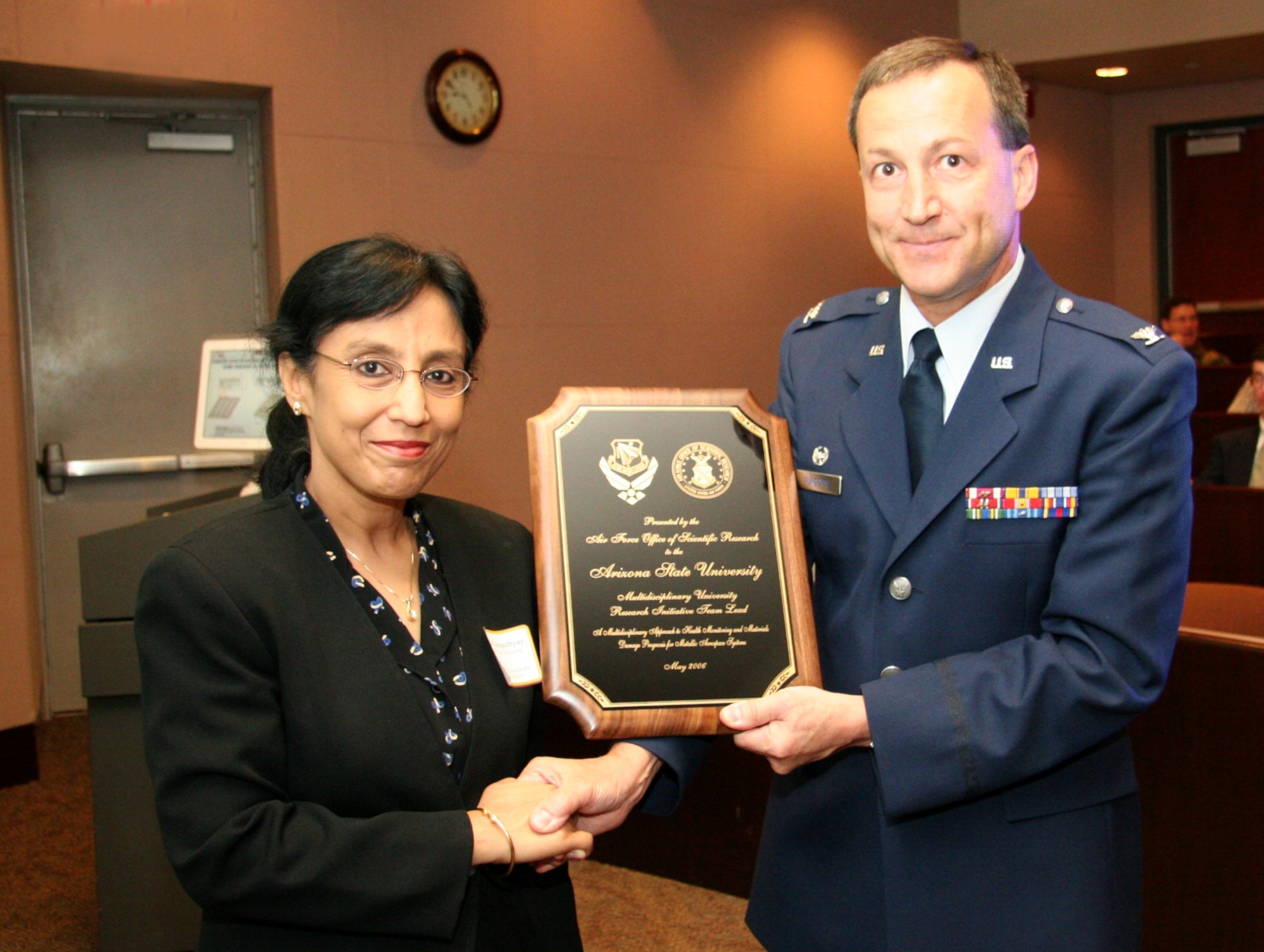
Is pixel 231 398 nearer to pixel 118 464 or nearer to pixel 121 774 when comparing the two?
pixel 121 774

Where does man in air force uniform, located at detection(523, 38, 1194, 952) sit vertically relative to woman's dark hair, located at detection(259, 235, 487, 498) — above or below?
below

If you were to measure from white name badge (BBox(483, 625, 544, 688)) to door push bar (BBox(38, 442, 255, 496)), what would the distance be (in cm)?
395

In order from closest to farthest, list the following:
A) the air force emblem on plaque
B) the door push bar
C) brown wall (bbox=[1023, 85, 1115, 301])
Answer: the air force emblem on plaque
the door push bar
brown wall (bbox=[1023, 85, 1115, 301])

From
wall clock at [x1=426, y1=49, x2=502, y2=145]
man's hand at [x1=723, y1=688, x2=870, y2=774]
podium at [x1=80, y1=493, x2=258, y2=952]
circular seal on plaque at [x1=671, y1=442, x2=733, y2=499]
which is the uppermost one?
wall clock at [x1=426, y1=49, x2=502, y2=145]

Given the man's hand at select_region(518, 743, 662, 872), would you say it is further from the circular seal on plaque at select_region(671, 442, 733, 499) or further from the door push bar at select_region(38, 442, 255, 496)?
the door push bar at select_region(38, 442, 255, 496)

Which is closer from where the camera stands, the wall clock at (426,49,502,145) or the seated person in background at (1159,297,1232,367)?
the wall clock at (426,49,502,145)

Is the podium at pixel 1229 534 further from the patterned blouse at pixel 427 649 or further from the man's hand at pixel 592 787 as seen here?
the patterned blouse at pixel 427 649

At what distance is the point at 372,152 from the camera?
17.4 feet

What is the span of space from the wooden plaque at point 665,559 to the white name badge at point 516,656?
0.35 ft

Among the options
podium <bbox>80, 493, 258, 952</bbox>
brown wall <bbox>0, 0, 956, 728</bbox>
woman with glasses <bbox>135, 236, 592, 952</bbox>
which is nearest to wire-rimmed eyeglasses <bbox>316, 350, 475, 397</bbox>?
woman with glasses <bbox>135, 236, 592, 952</bbox>

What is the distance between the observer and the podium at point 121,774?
2.89 meters

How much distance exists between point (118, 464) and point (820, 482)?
4.63m

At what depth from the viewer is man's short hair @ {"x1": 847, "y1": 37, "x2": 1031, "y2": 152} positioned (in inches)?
56.0

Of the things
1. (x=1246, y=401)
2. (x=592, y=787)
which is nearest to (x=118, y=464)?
(x=592, y=787)
